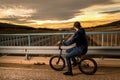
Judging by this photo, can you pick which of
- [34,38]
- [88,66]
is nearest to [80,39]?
[88,66]

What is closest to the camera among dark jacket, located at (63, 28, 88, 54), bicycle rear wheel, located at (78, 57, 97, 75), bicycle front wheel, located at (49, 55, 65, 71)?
dark jacket, located at (63, 28, 88, 54)

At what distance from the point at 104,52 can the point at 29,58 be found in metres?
3.54

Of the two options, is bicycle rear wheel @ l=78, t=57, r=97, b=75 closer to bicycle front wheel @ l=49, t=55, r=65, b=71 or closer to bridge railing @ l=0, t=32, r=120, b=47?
bicycle front wheel @ l=49, t=55, r=65, b=71

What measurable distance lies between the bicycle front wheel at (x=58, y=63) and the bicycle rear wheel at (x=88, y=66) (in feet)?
2.77

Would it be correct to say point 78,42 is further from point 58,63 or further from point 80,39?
point 58,63

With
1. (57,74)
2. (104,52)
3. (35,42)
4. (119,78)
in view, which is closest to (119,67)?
(104,52)

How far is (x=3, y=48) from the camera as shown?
1362cm

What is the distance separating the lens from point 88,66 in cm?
989

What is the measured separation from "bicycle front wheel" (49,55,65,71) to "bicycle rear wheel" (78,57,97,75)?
845 millimetres

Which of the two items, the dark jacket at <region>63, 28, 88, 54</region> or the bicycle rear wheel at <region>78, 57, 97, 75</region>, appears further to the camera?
the bicycle rear wheel at <region>78, 57, 97, 75</region>

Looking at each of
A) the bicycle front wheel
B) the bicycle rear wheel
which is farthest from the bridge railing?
the bicycle rear wheel

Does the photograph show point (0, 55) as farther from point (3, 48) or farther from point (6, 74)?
point (6, 74)

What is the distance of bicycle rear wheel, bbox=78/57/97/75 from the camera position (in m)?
9.79

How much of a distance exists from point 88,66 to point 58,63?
1274 mm
